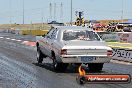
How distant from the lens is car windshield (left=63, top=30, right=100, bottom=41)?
1499 centimetres

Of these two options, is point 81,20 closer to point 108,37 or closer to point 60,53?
point 108,37

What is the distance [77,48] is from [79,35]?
989 mm

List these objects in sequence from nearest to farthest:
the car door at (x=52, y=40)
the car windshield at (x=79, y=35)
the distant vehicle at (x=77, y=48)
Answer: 1. the distant vehicle at (x=77, y=48)
2. the car windshield at (x=79, y=35)
3. the car door at (x=52, y=40)

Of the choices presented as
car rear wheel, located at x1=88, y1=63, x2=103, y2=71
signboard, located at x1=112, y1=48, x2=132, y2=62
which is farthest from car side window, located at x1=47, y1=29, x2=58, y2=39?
signboard, located at x1=112, y1=48, x2=132, y2=62

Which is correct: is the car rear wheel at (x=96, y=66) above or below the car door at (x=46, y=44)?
below

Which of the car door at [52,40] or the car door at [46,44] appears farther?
the car door at [46,44]

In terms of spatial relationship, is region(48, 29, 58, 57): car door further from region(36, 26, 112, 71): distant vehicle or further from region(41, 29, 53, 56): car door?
region(41, 29, 53, 56): car door

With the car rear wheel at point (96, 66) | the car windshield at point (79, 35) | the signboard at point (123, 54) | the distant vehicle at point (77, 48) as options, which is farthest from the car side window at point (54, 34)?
the signboard at point (123, 54)

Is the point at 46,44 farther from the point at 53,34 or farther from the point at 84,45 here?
the point at 84,45

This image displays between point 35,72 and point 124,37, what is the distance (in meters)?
22.0

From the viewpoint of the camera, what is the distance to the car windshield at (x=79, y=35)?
15.0 meters

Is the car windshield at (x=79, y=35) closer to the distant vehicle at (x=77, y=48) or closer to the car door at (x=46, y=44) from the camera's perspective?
the distant vehicle at (x=77, y=48)

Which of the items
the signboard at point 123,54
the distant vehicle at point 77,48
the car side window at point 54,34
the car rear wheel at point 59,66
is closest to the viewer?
the distant vehicle at point 77,48

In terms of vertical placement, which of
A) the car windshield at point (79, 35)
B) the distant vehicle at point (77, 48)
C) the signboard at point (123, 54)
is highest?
the car windshield at point (79, 35)
